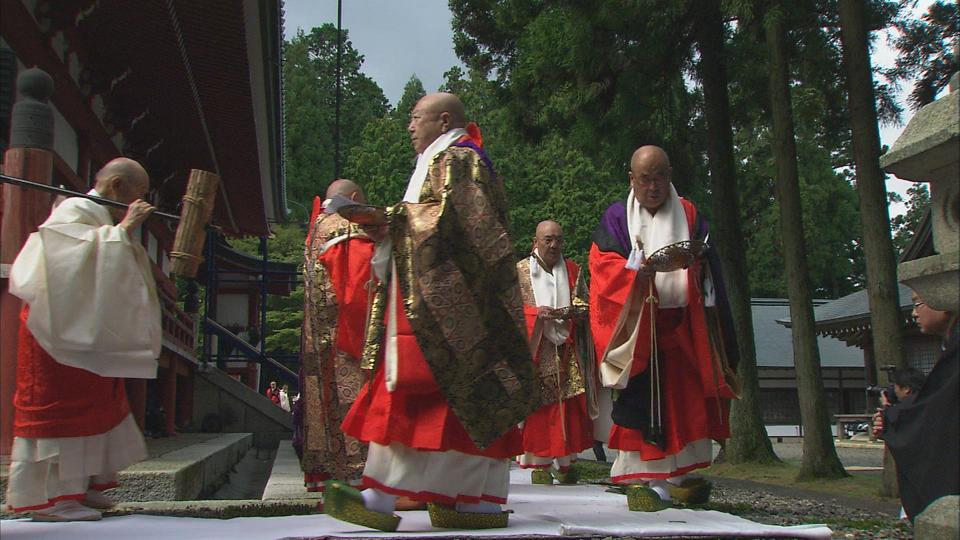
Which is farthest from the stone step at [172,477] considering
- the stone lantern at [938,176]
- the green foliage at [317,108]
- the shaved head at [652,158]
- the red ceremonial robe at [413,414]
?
the green foliage at [317,108]

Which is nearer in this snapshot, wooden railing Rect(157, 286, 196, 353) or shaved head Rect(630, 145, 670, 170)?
shaved head Rect(630, 145, 670, 170)

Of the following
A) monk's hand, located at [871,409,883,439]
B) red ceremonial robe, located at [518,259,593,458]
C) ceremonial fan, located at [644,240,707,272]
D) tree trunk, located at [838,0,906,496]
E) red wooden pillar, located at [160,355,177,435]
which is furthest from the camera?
red wooden pillar, located at [160,355,177,435]

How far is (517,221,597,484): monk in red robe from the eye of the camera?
7.95 m

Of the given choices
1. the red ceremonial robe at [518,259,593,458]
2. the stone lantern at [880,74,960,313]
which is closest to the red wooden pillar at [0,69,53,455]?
the red ceremonial robe at [518,259,593,458]

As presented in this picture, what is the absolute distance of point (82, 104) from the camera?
934cm

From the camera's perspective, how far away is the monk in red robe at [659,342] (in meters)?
5.44

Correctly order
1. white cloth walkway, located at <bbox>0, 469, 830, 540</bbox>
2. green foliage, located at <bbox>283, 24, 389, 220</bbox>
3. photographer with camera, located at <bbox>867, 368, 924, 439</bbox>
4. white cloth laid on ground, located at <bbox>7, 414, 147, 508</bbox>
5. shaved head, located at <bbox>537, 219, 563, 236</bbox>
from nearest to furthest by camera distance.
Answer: white cloth walkway, located at <bbox>0, 469, 830, 540</bbox>
white cloth laid on ground, located at <bbox>7, 414, 147, 508</bbox>
photographer with camera, located at <bbox>867, 368, 924, 439</bbox>
shaved head, located at <bbox>537, 219, 563, 236</bbox>
green foliage, located at <bbox>283, 24, 389, 220</bbox>

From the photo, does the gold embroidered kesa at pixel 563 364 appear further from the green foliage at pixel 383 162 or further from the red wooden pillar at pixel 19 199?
the green foliage at pixel 383 162

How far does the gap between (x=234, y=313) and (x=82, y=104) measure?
43.5ft

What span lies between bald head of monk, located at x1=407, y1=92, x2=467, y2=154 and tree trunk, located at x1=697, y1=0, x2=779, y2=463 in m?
8.27

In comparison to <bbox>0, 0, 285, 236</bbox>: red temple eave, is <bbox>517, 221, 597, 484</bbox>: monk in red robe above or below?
below

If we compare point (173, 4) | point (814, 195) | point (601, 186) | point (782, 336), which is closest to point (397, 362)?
point (173, 4)

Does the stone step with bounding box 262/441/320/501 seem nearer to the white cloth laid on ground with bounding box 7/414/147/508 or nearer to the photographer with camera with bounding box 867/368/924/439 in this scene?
the white cloth laid on ground with bounding box 7/414/147/508

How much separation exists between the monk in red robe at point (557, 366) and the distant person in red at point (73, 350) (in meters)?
3.97
